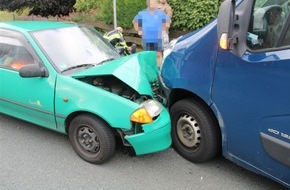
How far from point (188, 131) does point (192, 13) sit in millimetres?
4484

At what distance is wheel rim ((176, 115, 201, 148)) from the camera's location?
401 centimetres

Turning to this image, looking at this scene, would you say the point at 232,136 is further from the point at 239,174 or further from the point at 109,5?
the point at 109,5

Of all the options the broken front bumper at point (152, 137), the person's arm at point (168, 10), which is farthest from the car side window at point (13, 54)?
the person's arm at point (168, 10)

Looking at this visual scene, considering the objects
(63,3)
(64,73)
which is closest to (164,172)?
(64,73)

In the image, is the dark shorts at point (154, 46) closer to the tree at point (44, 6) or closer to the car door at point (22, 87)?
the car door at point (22, 87)

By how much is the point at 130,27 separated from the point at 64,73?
Answer: 537 centimetres

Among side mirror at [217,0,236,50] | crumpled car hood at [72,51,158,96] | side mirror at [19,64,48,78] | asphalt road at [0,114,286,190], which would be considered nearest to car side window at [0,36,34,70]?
side mirror at [19,64,48,78]

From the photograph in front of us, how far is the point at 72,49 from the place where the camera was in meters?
4.54

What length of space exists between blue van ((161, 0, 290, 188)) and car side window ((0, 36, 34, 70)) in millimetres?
1865

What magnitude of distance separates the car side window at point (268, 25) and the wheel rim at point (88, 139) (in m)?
1.91

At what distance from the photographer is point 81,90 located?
3949 mm

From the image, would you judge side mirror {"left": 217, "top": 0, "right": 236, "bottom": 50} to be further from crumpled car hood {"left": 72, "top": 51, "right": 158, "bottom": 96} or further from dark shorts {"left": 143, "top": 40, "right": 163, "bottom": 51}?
dark shorts {"left": 143, "top": 40, "right": 163, "bottom": 51}

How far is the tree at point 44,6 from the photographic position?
10727 millimetres

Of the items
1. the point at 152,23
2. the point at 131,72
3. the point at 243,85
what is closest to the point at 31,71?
the point at 131,72
